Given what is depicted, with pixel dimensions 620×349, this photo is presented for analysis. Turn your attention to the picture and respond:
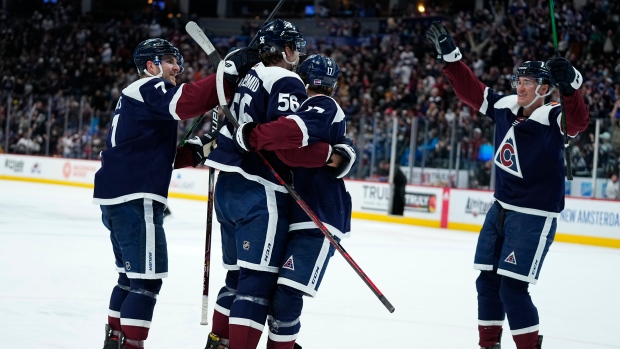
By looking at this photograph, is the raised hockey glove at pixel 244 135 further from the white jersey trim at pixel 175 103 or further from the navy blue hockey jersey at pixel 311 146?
the white jersey trim at pixel 175 103

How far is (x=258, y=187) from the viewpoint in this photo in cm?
323

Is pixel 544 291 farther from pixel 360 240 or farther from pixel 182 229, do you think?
pixel 182 229

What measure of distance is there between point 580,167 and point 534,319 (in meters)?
7.58

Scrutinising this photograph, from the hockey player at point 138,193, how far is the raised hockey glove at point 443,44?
110 centimetres

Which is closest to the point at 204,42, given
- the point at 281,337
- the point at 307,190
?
the point at 307,190

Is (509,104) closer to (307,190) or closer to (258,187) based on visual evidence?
(307,190)

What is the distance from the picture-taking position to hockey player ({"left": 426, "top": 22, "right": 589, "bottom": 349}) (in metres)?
3.69

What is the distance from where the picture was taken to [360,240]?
9703 millimetres

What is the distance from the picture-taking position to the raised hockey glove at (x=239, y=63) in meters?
3.25

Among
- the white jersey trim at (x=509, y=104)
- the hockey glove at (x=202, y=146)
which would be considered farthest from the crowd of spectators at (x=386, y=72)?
the hockey glove at (x=202, y=146)

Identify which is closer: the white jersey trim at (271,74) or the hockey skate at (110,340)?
the white jersey trim at (271,74)

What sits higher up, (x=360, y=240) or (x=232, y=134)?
(x=232, y=134)

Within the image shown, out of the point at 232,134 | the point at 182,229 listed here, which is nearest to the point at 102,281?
the point at 232,134

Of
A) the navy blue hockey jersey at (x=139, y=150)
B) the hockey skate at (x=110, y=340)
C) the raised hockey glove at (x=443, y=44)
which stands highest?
the raised hockey glove at (x=443, y=44)
